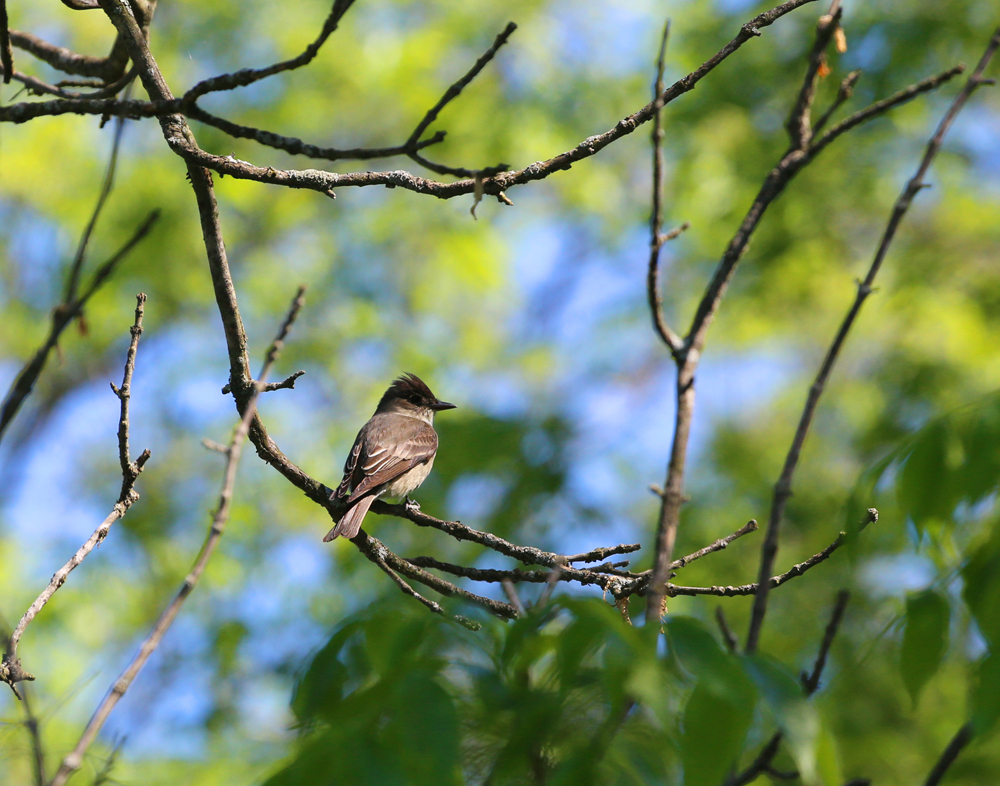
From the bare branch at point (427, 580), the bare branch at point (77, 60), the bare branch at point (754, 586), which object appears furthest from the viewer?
the bare branch at point (77, 60)

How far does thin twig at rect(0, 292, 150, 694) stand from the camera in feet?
9.77

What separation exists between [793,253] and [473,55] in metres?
6.66

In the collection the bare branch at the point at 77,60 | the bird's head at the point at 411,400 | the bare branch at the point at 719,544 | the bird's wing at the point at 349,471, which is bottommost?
the bare branch at the point at 719,544

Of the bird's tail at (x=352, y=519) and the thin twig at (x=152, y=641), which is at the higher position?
the bird's tail at (x=352, y=519)

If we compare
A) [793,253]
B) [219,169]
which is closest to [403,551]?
[793,253]

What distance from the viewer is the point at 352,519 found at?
19.8 ft

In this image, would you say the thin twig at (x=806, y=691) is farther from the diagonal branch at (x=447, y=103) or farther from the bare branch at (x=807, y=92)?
the diagonal branch at (x=447, y=103)

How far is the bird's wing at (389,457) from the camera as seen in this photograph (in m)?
7.14

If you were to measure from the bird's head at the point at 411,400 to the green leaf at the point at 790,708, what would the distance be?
24.9 ft

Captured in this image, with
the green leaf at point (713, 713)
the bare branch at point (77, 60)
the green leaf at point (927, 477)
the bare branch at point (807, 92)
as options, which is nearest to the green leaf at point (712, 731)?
the green leaf at point (713, 713)

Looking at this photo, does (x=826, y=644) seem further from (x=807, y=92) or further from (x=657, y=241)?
(x=807, y=92)

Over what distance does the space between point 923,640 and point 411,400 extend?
7678mm

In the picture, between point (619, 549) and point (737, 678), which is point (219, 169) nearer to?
point (619, 549)

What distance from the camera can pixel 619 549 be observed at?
3689 millimetres
